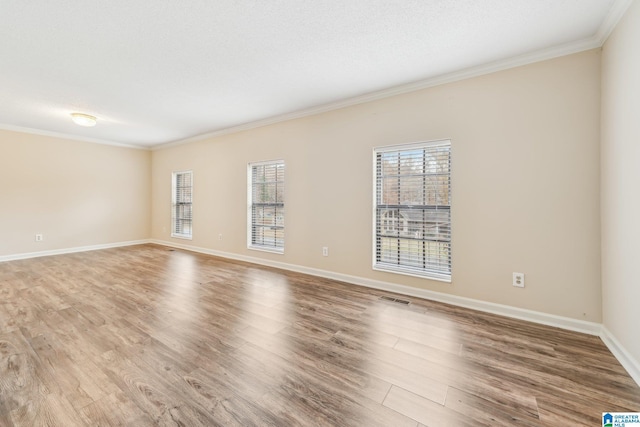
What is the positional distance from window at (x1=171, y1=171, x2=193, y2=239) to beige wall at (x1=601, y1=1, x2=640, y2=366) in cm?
697

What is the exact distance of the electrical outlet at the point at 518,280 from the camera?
2.61 metres

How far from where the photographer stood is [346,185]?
12.4 feet

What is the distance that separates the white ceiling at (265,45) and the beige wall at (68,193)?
1.95 m

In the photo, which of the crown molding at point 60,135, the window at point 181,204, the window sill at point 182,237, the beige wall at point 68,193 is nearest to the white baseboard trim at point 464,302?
the window sill at point 182,237

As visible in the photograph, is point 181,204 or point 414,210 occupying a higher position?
point 181,204

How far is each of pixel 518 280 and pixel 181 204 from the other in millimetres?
6852

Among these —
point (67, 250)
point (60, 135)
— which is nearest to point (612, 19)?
point (60, 135)

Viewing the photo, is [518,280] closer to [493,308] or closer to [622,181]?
[493,308]

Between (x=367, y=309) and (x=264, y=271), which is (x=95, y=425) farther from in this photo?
(x=264, y=271)

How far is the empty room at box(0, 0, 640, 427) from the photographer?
5.28ft

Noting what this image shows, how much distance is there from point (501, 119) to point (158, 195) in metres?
7.51

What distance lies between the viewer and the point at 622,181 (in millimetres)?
1945

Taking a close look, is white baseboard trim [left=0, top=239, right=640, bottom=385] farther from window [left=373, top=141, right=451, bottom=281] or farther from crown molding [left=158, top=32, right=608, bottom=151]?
crown molding [left=158, top=32, right=608, bottom=151]

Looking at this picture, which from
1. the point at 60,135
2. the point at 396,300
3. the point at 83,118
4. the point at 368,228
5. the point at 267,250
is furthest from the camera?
the point at 60,135
